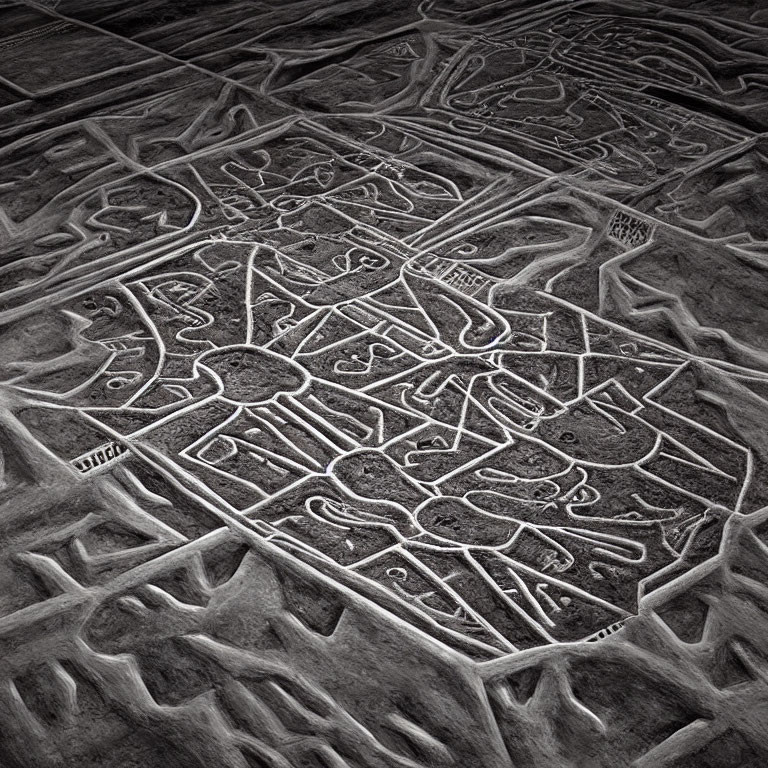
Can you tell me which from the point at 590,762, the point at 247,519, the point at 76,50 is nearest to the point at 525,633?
the point at 590,762

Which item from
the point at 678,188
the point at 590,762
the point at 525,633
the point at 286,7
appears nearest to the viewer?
the point at 590,762

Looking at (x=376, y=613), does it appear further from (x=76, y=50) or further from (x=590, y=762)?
(x=76, y=50)

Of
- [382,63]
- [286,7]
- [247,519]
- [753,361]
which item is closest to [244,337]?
[247,519]

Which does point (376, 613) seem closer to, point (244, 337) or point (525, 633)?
point (525, 633)

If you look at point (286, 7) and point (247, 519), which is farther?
point (286, 7)

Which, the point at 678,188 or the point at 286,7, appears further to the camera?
the point at 286,7

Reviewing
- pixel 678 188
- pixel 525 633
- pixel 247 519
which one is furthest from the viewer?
pixel 678 188

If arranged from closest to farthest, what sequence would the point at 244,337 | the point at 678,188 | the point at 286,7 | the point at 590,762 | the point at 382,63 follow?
the point at 590,762 < the point at 244,337 < the point at 678,188 < the point at 382,63 < the point at 286,7

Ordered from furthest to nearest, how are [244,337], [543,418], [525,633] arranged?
[244,337] < [543,418] < [525,633]
